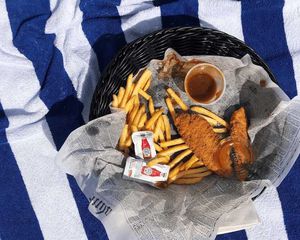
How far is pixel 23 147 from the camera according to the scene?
3.93 ft

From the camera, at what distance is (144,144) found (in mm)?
1081

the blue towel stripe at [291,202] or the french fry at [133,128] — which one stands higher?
the french fry at [133,128]

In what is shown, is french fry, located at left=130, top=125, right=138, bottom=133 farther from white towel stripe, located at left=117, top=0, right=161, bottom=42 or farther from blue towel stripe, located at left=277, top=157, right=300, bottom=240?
blue towel stripe, located at left=277, top=157, right=300, bottom=240

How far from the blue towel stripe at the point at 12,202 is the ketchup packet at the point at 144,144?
13.7 inches

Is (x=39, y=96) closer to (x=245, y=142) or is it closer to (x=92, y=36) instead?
(x=92, y=36)

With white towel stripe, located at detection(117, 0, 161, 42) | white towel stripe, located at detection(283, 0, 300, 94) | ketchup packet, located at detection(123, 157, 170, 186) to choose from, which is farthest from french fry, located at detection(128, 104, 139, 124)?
white towel stripe, located at detection(283, 0, 300, 94)

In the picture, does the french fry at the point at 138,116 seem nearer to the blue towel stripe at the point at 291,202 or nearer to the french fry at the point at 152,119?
the french fry at the point at 152,119

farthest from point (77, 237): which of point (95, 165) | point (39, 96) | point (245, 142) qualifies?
point (245, 142)

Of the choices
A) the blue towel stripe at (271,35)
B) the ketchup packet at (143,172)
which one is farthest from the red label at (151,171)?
the blue towel stripe at (271,35)

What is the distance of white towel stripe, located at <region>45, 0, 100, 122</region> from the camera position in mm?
1204

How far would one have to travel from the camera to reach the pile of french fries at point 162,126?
3.59 feet

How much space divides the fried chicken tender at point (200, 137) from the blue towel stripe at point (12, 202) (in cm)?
46

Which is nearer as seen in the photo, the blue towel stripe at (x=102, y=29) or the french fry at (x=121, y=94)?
the french fry at (x=121, y=94)

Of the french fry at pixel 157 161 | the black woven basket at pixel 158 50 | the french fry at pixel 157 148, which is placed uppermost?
the black woven basket at pixel 158 50
